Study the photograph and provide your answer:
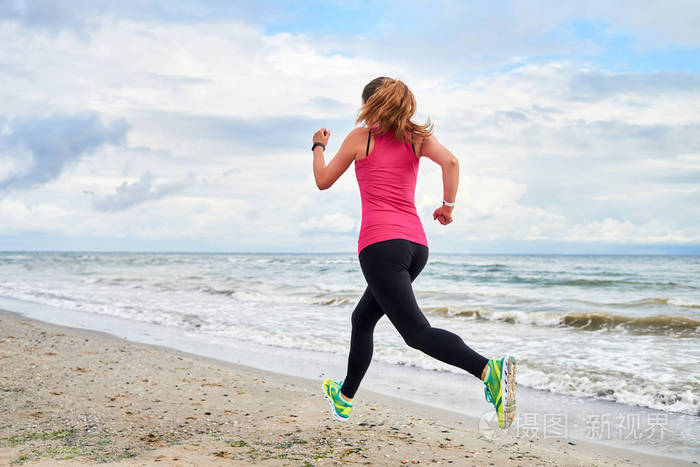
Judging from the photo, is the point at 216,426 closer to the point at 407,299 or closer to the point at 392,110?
the point at 407,299

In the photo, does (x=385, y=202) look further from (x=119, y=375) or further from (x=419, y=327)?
(x=119, y=375)

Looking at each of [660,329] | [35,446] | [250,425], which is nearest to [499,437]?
[250,425]

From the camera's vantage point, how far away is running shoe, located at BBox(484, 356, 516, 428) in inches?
94.7

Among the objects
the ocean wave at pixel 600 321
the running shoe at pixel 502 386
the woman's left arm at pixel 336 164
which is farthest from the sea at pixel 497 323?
the woman's left arm at pixel 336 164

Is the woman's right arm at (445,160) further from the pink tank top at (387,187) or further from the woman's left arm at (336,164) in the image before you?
the woman's left arm at (336,164)

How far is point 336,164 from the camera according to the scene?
2654 millimetres

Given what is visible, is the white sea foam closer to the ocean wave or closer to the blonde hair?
the ocean wave

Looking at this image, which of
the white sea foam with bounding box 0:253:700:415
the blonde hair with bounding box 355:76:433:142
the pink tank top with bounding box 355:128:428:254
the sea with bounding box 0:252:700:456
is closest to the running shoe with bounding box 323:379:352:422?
the pink tank top with bounding box 355:128:428:254

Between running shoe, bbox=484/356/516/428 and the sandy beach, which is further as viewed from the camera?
the sandy beach

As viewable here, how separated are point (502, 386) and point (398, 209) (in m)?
0.94

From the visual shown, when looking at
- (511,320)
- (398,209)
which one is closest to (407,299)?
(398,209)

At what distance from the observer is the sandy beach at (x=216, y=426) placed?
3219mm

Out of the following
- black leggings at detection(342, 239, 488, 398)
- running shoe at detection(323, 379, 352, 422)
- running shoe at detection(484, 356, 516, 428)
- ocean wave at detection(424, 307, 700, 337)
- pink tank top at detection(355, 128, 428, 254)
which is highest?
pink tank top at detection(355, 128, 428, 254)

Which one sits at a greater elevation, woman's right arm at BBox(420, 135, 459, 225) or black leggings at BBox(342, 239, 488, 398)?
woman's right arm at BBox(420, 135, 459, 225)
